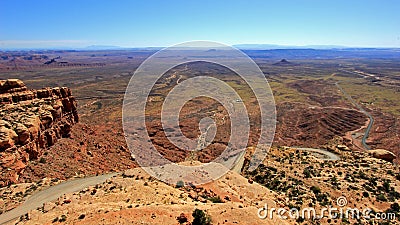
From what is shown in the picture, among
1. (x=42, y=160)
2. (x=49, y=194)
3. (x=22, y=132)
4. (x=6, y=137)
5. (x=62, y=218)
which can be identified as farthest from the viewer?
(x=42, y=160)

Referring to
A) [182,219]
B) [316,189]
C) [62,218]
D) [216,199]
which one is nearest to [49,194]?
[62,218]

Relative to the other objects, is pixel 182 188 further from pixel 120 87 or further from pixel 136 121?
pixel 120 87

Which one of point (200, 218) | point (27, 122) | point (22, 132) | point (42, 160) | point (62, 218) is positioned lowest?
point (42, 160)

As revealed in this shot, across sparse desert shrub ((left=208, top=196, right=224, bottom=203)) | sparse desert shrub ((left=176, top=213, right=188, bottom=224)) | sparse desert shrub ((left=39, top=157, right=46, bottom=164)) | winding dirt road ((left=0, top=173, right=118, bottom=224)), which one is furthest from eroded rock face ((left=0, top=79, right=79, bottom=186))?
sparse desert shrub ((left=208, top=196, right=224, bottom=203))

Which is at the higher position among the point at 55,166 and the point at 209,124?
the point at 55,166

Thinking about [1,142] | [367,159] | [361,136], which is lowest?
[361,136]

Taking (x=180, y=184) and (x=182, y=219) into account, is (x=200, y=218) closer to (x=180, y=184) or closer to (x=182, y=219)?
(x=182, y=219)

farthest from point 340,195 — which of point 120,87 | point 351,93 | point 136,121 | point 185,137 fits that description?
A: point 120,87

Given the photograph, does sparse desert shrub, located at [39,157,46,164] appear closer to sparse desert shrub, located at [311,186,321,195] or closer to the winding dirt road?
the winding dirt road
